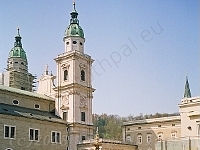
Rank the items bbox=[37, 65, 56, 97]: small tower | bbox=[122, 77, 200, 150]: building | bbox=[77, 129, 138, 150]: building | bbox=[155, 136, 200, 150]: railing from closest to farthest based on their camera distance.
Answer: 1. bbox=[155, 136, 200, 150]: railing
2. bbox=[122, 77, 200, 150]: building
3. bbox=[77, 129, 138, 150]: building
4. bbox=[37, 65, 56, 97]: small tower

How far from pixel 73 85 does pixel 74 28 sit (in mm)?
10698

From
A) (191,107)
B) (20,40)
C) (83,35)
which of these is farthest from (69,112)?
(20,40)

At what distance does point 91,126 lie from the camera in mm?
54812

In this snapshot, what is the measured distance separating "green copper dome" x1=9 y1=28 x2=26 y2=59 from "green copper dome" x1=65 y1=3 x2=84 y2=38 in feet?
51.5

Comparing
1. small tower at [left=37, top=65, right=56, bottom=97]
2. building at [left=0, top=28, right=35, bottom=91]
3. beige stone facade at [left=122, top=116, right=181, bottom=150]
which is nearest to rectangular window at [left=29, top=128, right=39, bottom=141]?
small tower at [left=37, top=65, right=56, bottom=97]

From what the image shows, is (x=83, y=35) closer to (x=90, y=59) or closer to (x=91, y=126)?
(x=90, y=59)

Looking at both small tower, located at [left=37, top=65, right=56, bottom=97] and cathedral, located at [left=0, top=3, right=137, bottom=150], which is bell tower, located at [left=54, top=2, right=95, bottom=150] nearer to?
cathedral, located at [left=0, top=3, right=137, bottom=150]

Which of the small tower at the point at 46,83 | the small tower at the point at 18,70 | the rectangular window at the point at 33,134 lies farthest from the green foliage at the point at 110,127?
the rectangular window at the point at 33,134

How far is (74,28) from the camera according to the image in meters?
57.8

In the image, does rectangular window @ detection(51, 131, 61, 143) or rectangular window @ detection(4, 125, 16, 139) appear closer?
rectangular window @ detection(4, 125, 16, 139)

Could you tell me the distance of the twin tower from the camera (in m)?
53.0

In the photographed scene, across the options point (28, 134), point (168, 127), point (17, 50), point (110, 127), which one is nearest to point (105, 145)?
point (28, 134)

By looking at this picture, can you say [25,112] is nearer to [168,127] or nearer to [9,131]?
[9,131]

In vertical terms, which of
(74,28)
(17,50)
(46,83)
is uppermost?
(74,28)
